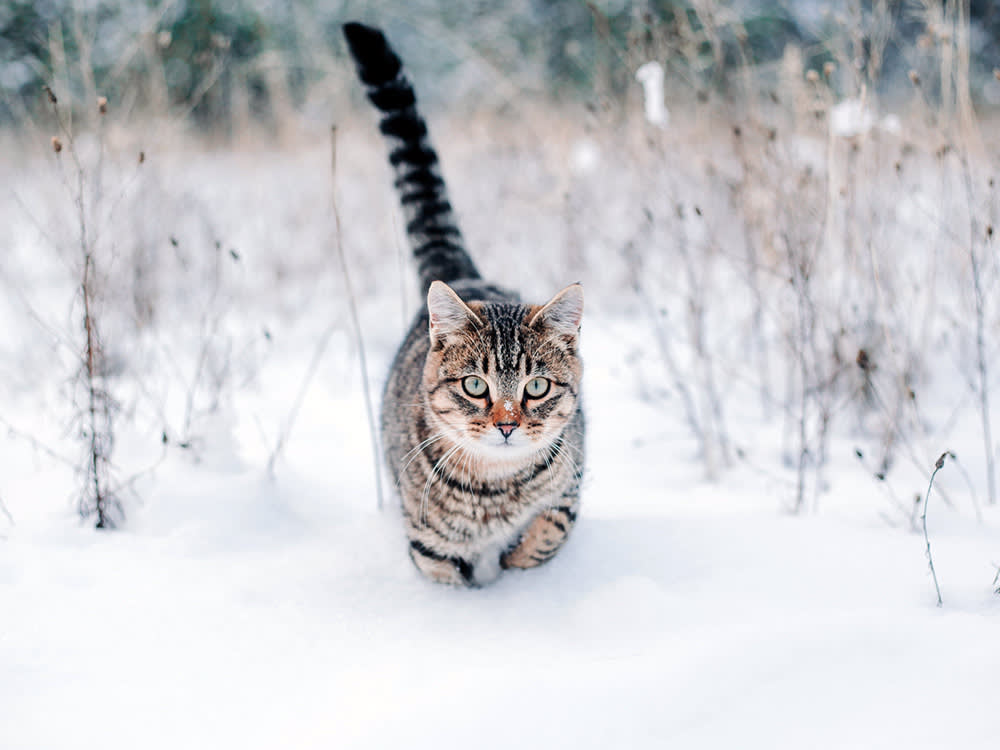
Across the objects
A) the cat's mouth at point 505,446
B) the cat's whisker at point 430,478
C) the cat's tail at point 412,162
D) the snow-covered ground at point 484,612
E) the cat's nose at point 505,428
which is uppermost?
the cat's tail at point 412,162

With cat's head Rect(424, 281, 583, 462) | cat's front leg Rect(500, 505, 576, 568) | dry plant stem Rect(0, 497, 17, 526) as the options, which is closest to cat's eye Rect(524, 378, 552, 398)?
cat's head Rect(424, 281, 583, 462)

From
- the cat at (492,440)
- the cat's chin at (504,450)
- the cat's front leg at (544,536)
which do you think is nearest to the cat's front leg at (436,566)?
the cat at (492,440)

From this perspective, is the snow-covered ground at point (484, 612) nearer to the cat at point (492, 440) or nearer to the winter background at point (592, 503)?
the winter background at point (592, 503)

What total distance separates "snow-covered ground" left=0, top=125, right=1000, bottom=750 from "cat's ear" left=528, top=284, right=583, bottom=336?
0.60m

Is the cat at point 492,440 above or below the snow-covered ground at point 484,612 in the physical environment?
above

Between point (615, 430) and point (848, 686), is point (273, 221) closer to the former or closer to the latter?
point (615, 430)

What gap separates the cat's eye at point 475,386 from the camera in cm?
175

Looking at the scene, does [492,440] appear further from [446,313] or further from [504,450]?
[446,313]

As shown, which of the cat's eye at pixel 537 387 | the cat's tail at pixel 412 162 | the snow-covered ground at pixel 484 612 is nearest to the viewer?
the snow-covered ground at pixel 484 612

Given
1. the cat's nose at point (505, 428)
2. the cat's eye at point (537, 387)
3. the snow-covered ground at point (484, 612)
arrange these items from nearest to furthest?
the snow-covered ground at point (484, 612), the cat's nose at point (505, 428), the cat's eye at point (537, 387)

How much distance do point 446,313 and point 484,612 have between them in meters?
0.74

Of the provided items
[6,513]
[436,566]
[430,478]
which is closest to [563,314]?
[430,478]

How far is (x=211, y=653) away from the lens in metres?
1.51

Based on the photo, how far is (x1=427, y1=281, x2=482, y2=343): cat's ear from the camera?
1740 mm
